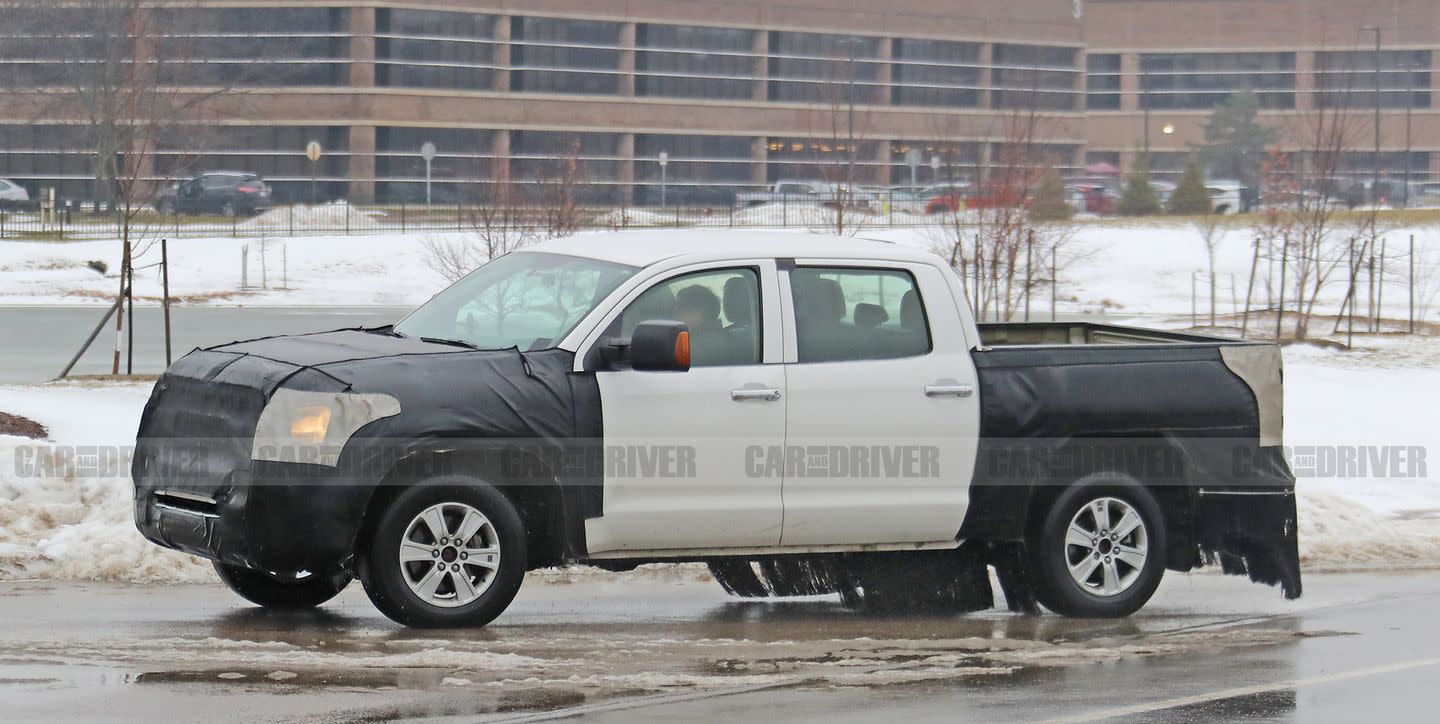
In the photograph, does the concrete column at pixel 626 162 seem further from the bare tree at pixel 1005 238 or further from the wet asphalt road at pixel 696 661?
the wet asphalt road at pixel 696 661

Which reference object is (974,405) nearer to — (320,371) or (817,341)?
(817,341)

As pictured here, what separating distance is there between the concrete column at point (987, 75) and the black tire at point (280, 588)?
311 feet

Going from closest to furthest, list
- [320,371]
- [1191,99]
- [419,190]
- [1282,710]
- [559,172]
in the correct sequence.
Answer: [1282,710] < [320,371] < [559,172] < [419,190] < [1191,99]

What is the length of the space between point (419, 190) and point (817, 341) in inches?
2958

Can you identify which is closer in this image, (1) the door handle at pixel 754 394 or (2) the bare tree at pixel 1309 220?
(1) the door handle at pixel 754 394

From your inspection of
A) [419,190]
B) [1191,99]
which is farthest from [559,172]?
[1191,99]

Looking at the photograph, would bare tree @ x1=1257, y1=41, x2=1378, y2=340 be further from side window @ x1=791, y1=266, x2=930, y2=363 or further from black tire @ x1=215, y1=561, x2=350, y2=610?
black tire @ x1=215, y1=561, x2=350, y2=610

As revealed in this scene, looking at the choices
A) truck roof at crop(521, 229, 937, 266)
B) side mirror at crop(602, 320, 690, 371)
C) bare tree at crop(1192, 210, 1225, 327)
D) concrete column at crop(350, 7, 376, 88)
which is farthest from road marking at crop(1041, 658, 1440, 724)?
concrete column at crop(350, 7, 376, 88)

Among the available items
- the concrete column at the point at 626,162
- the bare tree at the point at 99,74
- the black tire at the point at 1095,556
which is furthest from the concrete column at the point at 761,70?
the black tire at the point at 1095,556

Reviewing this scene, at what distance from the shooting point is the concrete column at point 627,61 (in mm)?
91125

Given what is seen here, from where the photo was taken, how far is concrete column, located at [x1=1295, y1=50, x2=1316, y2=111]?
10769 cm

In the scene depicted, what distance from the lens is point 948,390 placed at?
358 inches

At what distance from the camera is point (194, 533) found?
27.0 ft

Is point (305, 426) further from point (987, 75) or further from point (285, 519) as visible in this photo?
point (987, 75)
